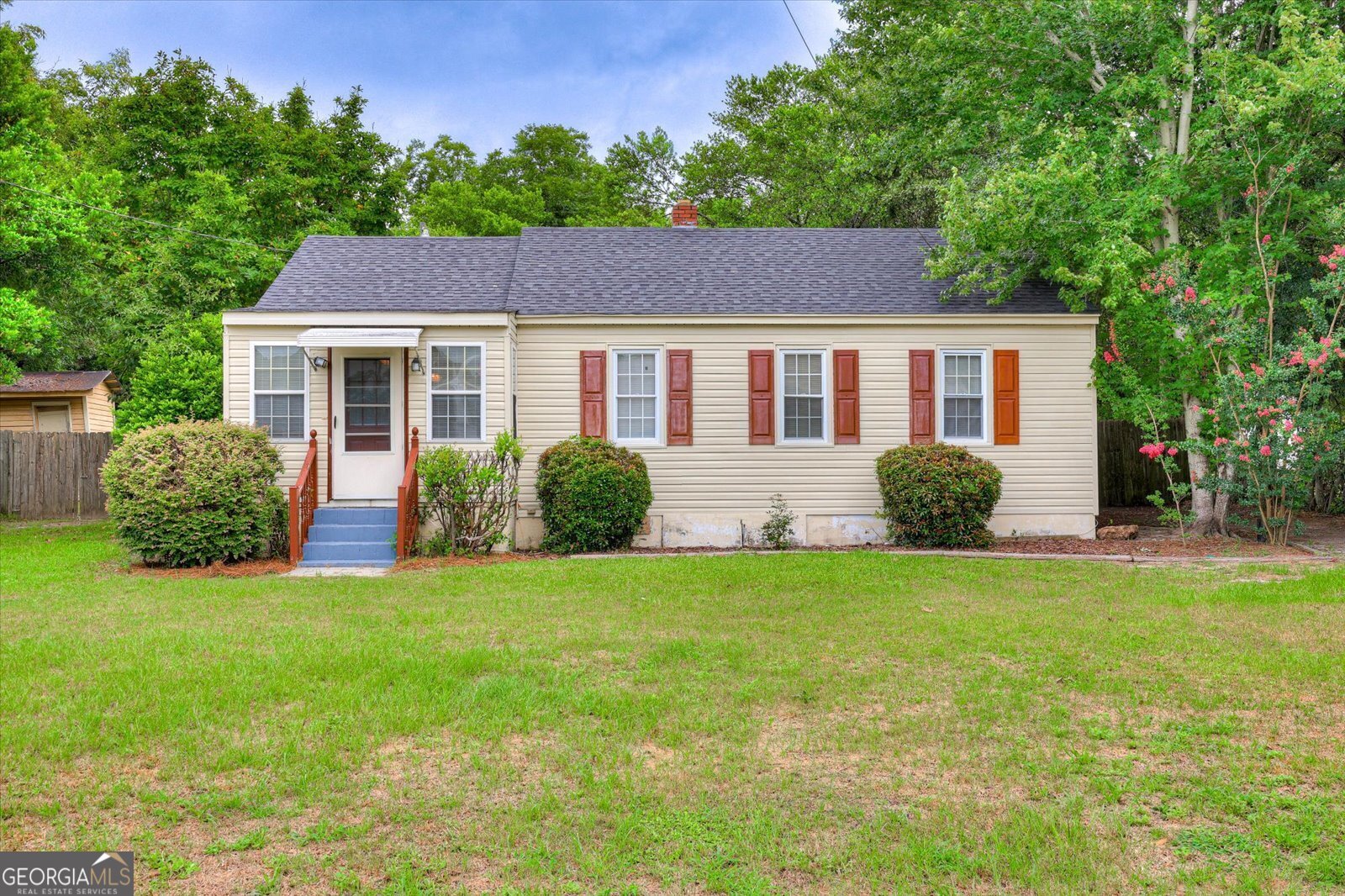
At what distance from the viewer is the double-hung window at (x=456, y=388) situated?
1116cm

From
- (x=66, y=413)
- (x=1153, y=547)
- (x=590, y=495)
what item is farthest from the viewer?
(x=66, y=413)

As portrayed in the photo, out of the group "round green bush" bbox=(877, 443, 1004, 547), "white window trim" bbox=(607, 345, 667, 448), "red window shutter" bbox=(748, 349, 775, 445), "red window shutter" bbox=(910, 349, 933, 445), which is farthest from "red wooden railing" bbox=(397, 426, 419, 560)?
"red window shutter" bbox=(910, 349, 933, 445)

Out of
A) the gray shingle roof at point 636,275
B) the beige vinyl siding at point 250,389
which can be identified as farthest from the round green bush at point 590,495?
the beige vinyl siding at point 250,389

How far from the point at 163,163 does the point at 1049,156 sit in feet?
72.7

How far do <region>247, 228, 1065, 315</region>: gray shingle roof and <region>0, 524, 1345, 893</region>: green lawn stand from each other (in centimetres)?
540

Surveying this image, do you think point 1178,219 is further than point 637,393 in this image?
No

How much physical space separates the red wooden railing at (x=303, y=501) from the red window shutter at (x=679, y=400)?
4643 millimetres

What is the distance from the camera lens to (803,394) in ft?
39.2

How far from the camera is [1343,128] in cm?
1101

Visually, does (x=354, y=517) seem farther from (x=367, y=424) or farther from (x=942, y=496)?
(x=942, y=496)

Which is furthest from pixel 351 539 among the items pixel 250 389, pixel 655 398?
pixel 655 398

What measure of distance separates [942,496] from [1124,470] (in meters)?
6.67

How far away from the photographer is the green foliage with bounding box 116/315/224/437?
14789mm

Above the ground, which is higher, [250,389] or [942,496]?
[250,389]
